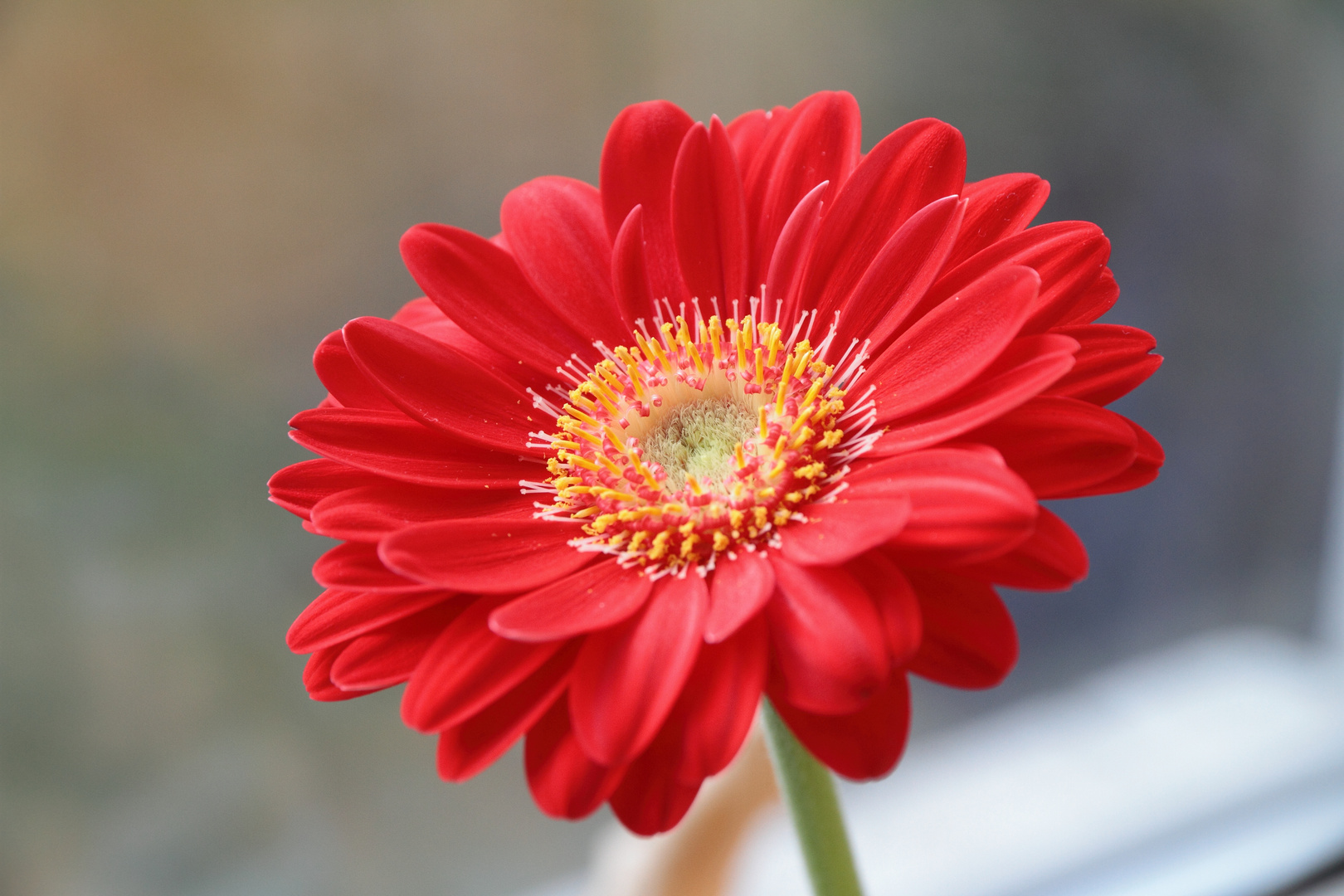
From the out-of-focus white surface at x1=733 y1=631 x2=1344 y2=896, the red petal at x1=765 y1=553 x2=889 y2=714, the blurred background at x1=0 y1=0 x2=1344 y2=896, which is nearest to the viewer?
the red petal at x1=765 y1=553 x2=889 y2=714

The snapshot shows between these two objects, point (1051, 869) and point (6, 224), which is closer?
point (6, 224)

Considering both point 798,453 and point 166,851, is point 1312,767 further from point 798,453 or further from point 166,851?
point 166,851

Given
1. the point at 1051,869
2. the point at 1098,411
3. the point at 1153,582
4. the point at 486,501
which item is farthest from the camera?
the point at 1153,582

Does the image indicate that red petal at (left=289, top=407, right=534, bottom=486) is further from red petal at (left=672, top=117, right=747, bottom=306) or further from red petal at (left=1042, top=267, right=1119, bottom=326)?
red petal at (left=1042, top=267, right=1119, bottom=326)

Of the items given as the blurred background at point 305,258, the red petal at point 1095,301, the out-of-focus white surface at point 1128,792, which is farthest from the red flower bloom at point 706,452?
the out-of-focus white surface at point 1128,792

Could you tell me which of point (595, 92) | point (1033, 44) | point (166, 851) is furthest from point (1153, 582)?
point (166, 851)

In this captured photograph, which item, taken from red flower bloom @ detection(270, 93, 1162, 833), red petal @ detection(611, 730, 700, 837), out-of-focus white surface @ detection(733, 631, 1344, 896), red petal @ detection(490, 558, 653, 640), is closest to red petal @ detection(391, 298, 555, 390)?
red flower bloom @ detection(270, 93, 1162, 833)
